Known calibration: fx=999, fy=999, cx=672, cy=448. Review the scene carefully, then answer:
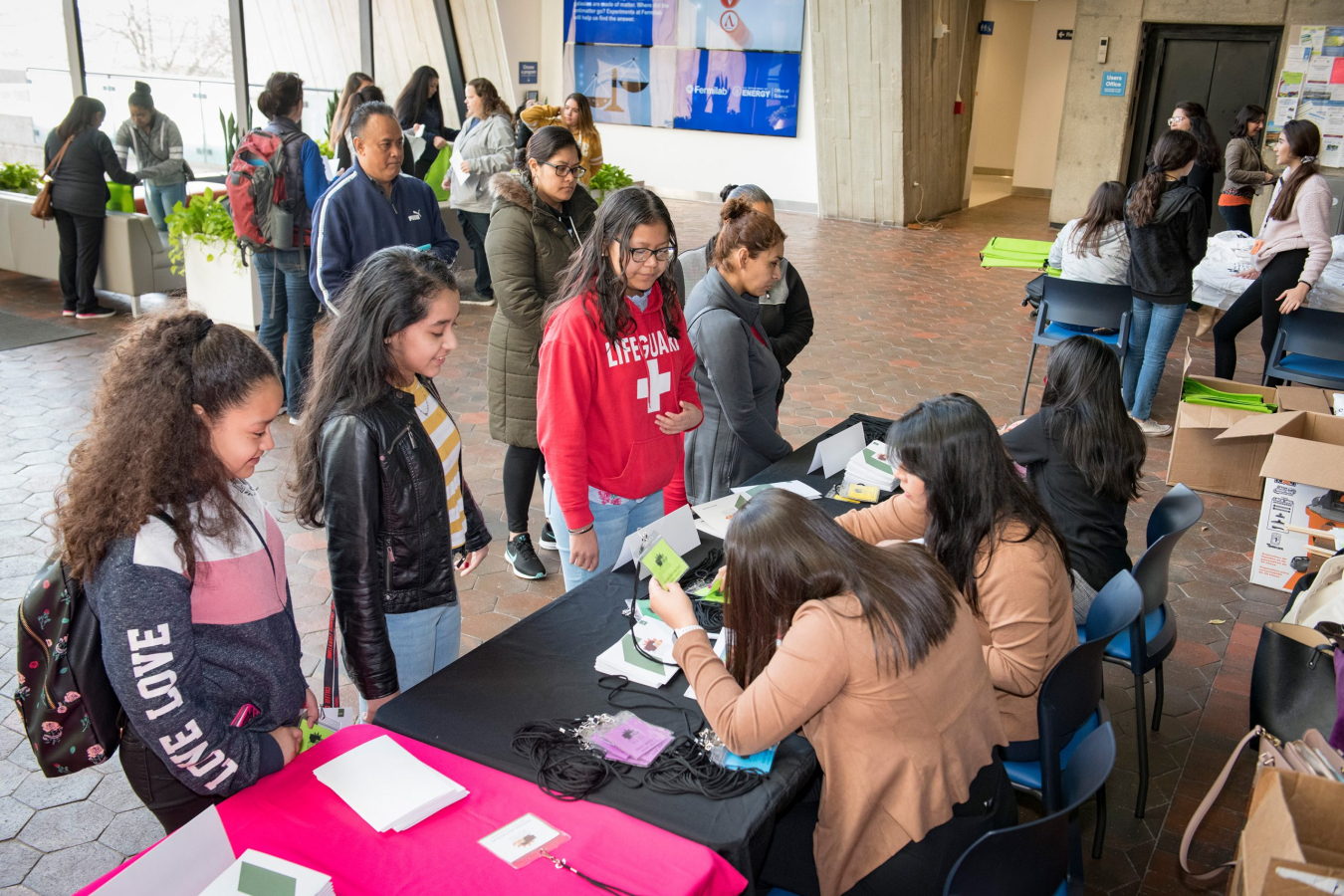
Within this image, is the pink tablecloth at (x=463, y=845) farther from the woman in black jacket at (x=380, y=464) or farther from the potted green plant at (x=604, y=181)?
the potted green plant at (x=604, y=181)

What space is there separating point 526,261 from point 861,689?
2268 mm

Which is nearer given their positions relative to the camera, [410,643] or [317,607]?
[410,643]

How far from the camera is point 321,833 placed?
1664 mm

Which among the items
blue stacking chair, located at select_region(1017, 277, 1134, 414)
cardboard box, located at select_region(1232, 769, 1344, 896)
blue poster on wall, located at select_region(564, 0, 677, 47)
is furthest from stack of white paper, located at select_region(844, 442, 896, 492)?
blue poster on wall, located at select_region(564, 0, 677, 47)

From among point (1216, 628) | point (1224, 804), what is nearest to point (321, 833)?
point (1224, 804)

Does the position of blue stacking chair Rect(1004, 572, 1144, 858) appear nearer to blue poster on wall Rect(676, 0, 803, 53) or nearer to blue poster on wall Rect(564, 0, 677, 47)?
blue poster on wall Rect(676, 0, 803, 53)

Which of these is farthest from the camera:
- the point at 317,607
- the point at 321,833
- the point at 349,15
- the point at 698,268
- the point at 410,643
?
the point at 349,15

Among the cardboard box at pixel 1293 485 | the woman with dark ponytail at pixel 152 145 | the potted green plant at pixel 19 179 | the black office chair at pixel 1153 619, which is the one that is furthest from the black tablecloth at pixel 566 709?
the potted green plant at pixel 19 179

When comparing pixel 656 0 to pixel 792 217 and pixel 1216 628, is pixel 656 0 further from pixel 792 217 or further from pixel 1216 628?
pixel 1216 628

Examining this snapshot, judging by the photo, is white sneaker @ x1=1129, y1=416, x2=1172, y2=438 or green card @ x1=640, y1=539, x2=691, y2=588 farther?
white sneaker @ x1=1129, y1=416, x2=1172, y2=438

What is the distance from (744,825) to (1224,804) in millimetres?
1942

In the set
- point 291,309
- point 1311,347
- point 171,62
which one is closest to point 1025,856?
point 291,309

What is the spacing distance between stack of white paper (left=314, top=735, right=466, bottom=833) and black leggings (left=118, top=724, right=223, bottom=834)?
23 centimetres

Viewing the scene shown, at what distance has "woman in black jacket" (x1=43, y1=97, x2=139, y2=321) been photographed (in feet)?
22.8
